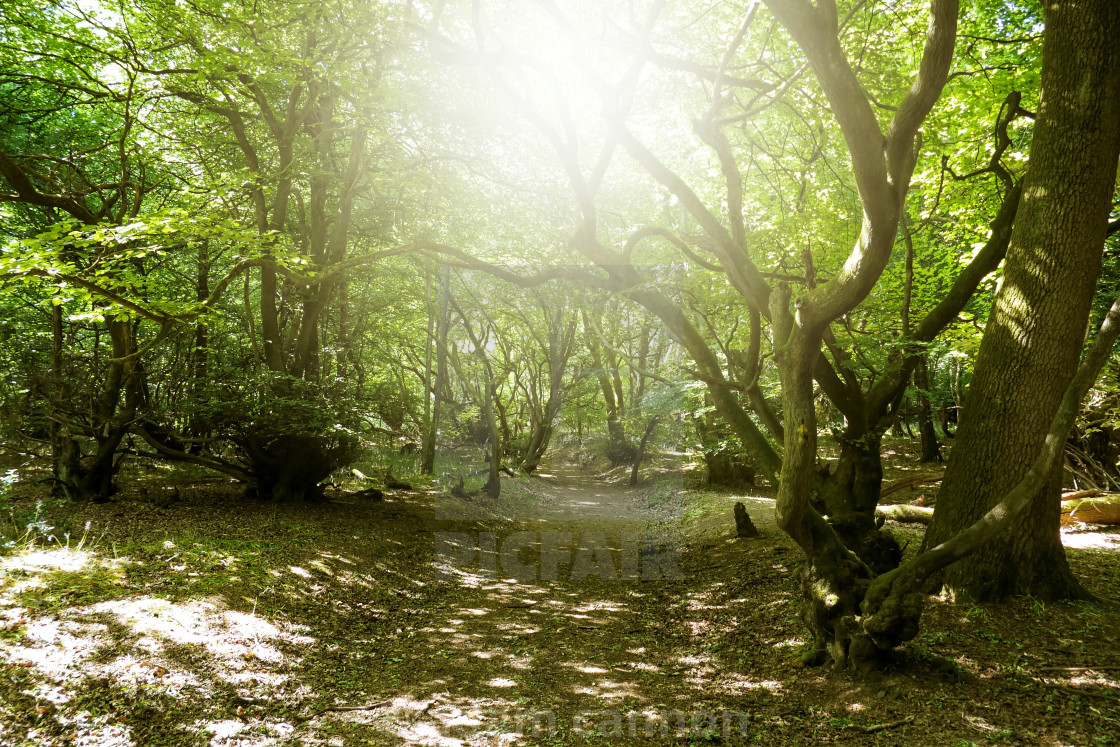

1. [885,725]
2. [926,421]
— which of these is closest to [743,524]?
[885,725]

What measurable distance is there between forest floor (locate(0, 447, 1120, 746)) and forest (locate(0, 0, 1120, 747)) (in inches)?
1.3

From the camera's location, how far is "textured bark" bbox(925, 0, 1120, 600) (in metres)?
3.86

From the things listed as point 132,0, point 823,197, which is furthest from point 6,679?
point 823,197

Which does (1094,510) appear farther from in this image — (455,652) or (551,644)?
(455,652)

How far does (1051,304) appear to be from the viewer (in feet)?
12.7

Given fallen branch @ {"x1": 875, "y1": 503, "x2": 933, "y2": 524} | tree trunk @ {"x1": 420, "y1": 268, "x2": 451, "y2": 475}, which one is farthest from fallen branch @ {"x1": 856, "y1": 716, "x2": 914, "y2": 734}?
tree trunk @ {"x1": 420, "y1": 268, "x2": 451, "y2": 475}

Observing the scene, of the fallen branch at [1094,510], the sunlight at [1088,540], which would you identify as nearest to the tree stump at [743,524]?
the sunlight at [1088,540]

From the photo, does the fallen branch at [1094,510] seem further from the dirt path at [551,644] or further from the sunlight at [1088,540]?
the dirt path at [551,644]

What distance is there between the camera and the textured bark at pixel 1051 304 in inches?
152

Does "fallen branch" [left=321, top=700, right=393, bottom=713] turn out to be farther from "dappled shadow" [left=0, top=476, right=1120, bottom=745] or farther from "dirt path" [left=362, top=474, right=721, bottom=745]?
"dirt path" [left=362, top=474, right=721, bottom=745]

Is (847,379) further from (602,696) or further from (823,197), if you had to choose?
(823,197)

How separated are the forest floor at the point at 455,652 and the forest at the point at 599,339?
3 cm

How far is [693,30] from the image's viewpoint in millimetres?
6590

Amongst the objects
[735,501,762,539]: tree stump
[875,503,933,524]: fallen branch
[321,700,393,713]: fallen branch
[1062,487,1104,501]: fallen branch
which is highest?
[1062,487,1104,501]: fallen branch
